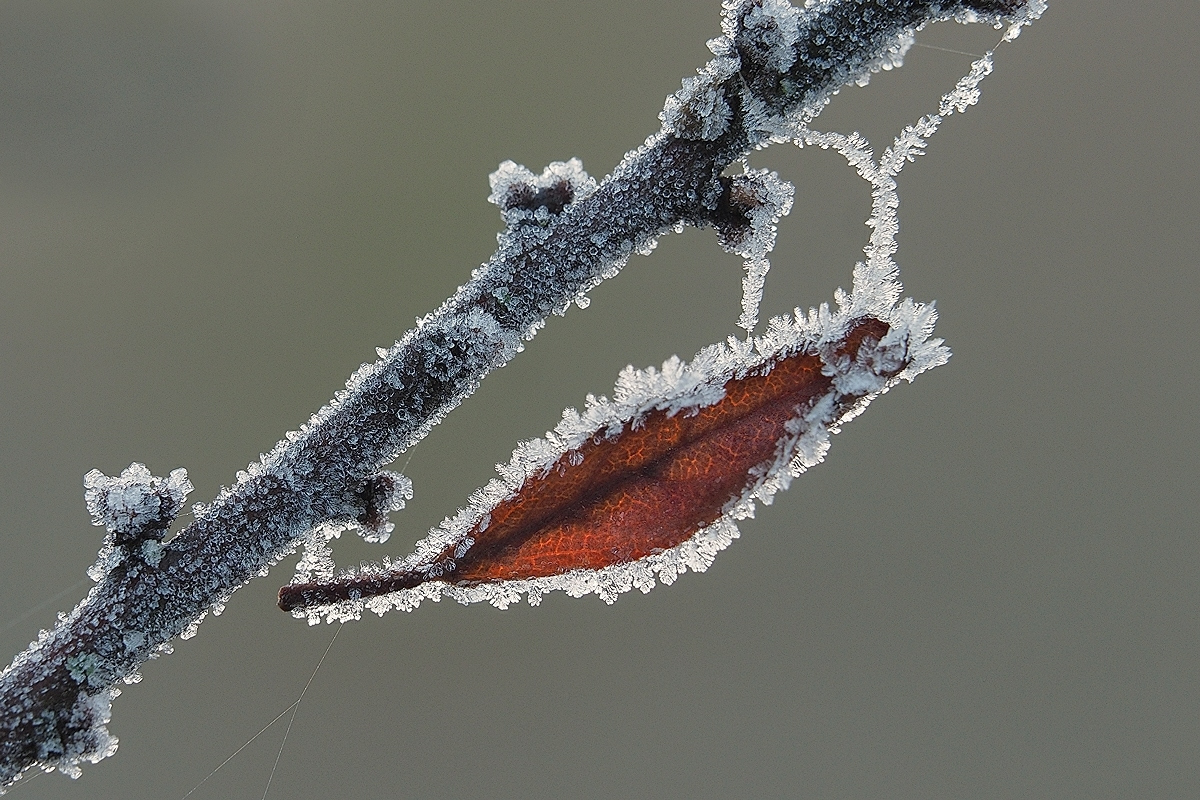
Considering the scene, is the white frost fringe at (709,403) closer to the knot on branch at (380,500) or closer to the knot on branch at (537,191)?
the knot on branch at (380,500)

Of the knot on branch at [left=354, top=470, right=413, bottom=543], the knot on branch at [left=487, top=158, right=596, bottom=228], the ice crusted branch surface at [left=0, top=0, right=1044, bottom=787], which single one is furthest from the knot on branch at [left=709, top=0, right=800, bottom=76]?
the knot on branch at [left=354, top=470, right=413, bottom=543]

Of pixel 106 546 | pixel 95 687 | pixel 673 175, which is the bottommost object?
pixel 95 687

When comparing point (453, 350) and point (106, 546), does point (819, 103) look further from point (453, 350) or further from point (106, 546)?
point (106, 546)

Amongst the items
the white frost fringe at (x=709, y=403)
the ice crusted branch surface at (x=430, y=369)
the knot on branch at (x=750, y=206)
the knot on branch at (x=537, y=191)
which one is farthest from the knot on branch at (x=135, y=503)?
the knot on branch at (x=750, y=206)

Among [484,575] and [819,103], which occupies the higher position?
[819,103]

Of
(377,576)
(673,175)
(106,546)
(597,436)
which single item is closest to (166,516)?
(106,546)

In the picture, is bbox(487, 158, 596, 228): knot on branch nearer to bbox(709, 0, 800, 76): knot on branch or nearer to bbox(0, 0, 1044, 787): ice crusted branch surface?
bbox(0, 0, 1044, 787): ice crusted branch surface
